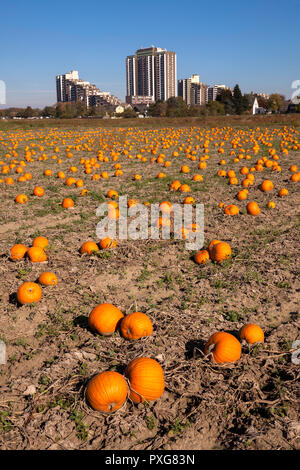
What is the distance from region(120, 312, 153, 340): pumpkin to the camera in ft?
16.2

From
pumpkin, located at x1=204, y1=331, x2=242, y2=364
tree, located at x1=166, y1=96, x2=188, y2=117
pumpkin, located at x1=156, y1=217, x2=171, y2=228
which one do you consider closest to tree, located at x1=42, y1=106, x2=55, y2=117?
tree, located at x1=166, y1=96, x2=188, y2=117

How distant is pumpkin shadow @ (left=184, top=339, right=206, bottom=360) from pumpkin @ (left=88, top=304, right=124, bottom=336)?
105cm

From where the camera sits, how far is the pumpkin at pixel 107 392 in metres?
3.80

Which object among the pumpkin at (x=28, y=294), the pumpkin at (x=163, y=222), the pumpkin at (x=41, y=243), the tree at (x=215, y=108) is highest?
the tree at (x=215, y=108)

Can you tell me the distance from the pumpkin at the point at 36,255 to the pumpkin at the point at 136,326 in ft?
9.41

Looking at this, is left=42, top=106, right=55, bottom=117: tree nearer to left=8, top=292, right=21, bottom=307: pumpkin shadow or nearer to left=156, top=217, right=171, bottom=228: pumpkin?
left=156, top=217, right=171, bottom=228: pumpkin

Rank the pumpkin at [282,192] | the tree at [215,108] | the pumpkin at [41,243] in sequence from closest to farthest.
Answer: the pumpkin at [41,243], the pumpkin at [282,192], the tree at [215,108]

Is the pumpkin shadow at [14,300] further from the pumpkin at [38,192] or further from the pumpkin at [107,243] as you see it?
the pumpkin at [38,192]

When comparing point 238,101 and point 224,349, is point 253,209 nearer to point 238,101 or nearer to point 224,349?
point 224,349

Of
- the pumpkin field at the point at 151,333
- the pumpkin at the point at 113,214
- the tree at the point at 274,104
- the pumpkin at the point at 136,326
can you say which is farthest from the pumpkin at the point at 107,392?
the tree at the point at 274,104

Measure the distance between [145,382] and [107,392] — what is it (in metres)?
0.42

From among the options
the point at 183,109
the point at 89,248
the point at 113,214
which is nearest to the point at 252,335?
the point at 89,248

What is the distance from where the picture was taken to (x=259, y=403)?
3963 mm
